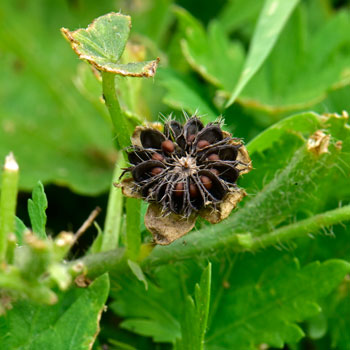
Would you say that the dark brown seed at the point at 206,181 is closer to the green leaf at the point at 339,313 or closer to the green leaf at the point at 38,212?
the green leaf at the point at 38,212

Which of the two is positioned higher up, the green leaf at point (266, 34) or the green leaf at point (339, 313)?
the green leaf at point (266, 34)

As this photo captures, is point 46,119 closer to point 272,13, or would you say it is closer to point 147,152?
point 272,13

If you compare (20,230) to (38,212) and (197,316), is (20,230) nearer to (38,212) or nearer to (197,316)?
(38,212)

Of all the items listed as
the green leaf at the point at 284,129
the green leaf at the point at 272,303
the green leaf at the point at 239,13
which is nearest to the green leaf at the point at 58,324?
the green leaf at the point at 272,303

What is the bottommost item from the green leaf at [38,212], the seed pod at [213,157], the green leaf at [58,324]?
the green leaf at [58,324]

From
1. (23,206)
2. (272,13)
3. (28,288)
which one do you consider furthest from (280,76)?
(28,288)
